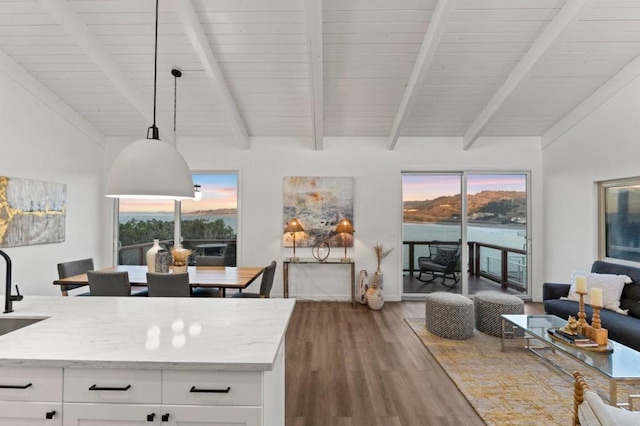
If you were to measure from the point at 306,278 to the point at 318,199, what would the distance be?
4.32 feet

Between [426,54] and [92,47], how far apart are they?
11.2ft

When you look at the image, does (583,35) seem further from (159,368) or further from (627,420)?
(159,368)

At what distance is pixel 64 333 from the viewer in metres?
1.44

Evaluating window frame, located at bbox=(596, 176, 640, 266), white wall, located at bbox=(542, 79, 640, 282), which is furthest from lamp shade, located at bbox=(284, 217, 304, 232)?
window frame, located at bbox=(596, 176, 640, 266)

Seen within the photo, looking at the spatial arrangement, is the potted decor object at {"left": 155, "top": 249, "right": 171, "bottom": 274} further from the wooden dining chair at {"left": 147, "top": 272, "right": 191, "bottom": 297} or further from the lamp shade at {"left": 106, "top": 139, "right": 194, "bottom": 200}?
the lamp shade at {"left": 106, "top": 139, "right": 194, "bottom": 200}

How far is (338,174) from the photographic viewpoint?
5301mm

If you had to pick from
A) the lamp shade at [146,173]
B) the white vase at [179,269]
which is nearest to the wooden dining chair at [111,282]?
the white vase at [179,269]

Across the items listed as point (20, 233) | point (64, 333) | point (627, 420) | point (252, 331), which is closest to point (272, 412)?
point (252, 331)

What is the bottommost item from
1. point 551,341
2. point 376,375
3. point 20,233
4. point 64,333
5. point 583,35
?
point 376,375

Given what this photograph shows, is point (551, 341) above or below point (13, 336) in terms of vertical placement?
below

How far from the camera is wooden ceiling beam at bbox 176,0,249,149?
115 inches

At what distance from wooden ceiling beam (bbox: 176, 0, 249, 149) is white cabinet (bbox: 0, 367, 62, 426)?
9.56 ft

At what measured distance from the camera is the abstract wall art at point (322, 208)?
17.3ft

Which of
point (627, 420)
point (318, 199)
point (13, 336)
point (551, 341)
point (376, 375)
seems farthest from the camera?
point (318, 199)
